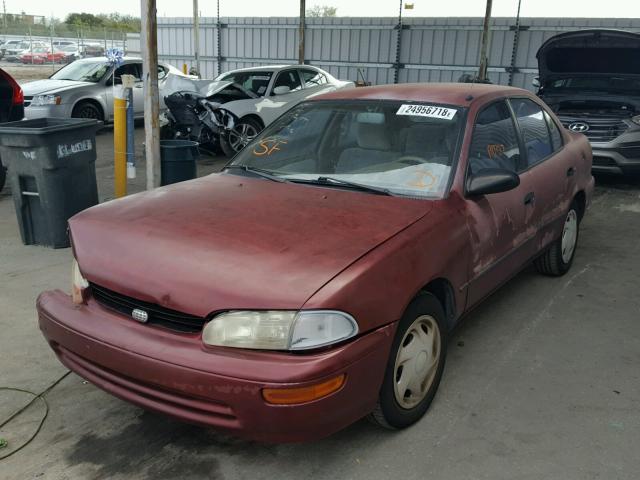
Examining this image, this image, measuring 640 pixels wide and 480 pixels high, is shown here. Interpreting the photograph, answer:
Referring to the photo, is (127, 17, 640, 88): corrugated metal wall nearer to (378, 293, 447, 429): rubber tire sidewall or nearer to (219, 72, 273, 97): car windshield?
(219, 72, 273, 97): car windshield

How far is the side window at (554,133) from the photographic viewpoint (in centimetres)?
461

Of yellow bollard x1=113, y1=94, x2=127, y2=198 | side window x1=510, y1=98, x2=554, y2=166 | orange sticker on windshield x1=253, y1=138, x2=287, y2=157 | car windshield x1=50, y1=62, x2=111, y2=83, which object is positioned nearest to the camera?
orange sticker on windshield x1=253, y1=138, x2=287, y2=157

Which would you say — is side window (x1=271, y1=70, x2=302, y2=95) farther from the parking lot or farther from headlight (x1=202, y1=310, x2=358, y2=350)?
headlight (x1=202, y1=310, x2=358, y2=350)

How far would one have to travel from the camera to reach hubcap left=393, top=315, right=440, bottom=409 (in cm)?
267

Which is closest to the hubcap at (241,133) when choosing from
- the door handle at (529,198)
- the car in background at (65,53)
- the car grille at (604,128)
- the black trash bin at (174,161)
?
the black trash bin at (174,161)

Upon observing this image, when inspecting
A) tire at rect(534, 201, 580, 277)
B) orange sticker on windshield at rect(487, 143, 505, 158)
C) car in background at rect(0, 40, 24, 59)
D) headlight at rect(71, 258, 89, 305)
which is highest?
car in background at rect(0, 40, 24, 59)

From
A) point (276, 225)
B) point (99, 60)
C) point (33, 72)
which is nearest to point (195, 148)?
point (276, 225)

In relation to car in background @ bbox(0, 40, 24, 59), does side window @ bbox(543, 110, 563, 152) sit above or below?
below

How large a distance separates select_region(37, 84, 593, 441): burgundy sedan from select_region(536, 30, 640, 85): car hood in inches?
180

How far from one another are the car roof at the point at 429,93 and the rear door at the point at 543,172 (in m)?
0.35

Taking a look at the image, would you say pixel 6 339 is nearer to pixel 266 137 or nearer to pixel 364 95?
pixel 266 137

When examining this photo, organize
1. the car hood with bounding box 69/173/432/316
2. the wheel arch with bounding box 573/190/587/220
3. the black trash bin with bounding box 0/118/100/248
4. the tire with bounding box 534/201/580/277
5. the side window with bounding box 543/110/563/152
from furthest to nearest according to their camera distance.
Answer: the black trash bin with bounding box 0/118/100/248 < the wheel arch with bounding box 573/190/587/220 < the tire with bounding box 534/201/580/277 < the side window with bounding box 543/110/563/152 < the car hood with bounding box 69/173/432/316

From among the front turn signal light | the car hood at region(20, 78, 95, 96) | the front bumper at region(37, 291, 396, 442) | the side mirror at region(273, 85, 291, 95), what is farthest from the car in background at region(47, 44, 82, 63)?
the front turn signal light

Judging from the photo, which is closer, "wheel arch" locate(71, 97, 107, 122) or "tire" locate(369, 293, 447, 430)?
"tire" locate(369, 293, 447, 430)
